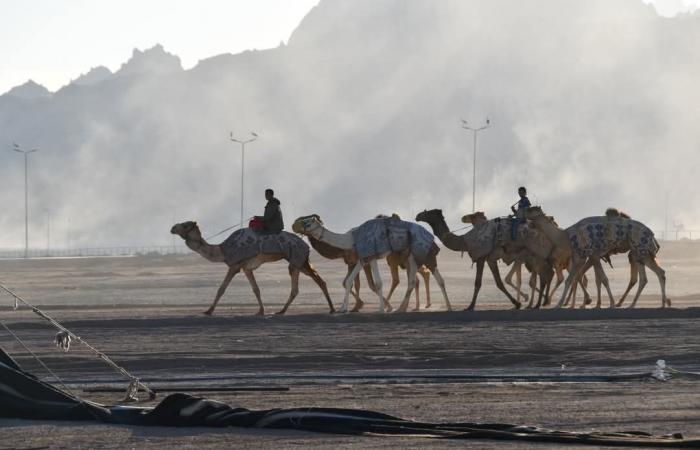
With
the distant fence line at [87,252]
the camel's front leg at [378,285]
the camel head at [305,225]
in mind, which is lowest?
the camel's front leg at [378,285]

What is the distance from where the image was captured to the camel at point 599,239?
31.1 metres

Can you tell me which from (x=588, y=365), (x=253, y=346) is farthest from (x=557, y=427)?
(x=253, y=346)

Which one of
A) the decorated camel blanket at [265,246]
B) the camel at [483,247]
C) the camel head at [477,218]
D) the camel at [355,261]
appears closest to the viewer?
the decorated camel blanket at [265,246]

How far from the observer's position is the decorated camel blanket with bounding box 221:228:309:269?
30734 mm

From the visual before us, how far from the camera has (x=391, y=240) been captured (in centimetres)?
3073

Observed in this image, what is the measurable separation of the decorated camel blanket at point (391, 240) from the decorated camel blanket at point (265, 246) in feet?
3.46

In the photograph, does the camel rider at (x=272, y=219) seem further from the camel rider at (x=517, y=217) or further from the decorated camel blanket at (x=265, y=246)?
the camel rider at (x=517, y=217)

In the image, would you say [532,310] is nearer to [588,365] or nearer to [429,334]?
[429,334]

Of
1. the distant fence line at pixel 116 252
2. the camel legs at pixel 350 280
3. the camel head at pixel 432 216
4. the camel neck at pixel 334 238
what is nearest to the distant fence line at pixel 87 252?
the distant fence line at pixel 116 252

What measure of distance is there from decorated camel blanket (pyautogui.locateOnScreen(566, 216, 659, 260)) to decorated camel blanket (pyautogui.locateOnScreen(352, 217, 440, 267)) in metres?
2.65

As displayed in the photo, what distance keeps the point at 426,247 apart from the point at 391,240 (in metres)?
0.67

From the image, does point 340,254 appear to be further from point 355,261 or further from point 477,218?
point 477,218

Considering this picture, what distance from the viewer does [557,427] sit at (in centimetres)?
1277

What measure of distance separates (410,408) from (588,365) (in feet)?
16.1
